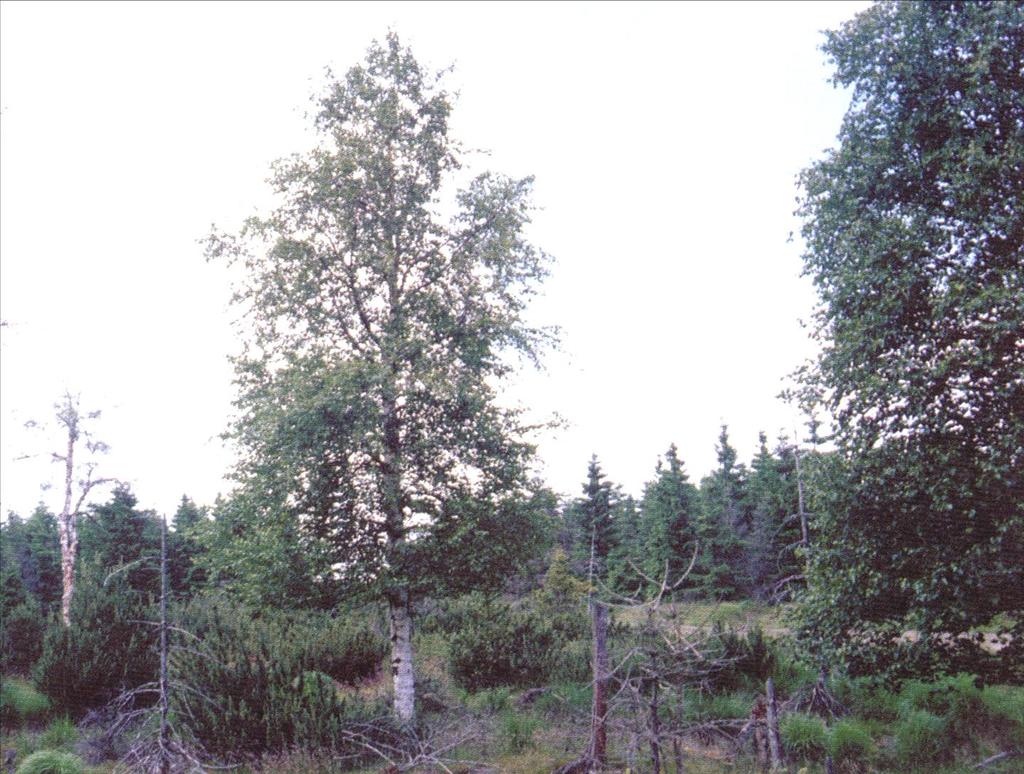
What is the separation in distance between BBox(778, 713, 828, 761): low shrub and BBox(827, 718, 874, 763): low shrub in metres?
0.14

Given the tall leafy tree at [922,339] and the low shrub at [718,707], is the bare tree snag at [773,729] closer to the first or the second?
the tall leafy tree at [922,339]

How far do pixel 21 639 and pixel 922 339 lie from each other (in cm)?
2467

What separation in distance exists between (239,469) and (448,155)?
320 inches

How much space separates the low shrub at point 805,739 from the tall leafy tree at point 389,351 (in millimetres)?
5854

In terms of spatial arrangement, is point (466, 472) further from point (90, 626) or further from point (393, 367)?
point (90, 626)

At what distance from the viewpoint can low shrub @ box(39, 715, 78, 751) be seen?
12883mm

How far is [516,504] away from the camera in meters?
14.1

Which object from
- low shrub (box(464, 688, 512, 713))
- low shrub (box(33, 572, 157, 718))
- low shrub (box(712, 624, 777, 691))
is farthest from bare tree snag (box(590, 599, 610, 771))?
low shrub (box(33, 572, 157, 718))

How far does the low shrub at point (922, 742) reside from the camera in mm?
11906

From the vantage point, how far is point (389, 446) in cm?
1403

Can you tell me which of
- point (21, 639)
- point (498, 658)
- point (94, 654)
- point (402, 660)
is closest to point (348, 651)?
point (498, 658)

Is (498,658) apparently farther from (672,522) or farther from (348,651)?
(672,522)

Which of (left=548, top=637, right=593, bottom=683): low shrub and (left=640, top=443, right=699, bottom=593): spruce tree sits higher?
(left=640, top=443, right=699, bottom=593): spruce tree

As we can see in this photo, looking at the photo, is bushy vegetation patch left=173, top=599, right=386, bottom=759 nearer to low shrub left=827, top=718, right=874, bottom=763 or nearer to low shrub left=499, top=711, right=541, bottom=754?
low shrub left=499, top=711, right=541, bottom=754
